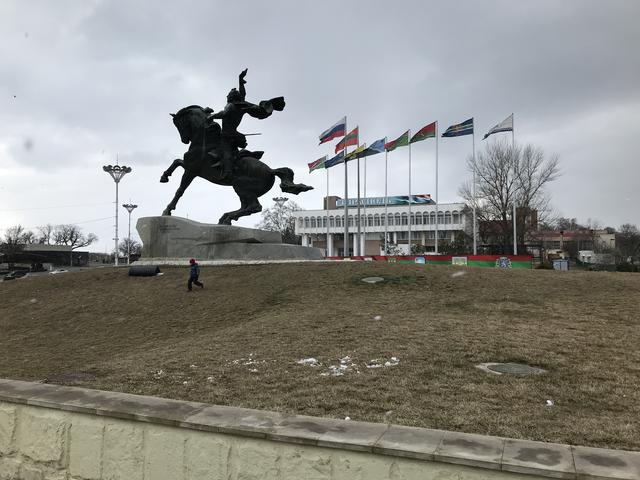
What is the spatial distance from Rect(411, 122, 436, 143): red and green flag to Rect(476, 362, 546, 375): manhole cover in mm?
35642

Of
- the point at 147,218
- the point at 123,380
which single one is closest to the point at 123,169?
the point at 147,218

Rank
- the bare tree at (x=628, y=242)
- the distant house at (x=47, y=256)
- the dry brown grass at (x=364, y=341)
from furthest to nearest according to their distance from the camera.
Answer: the distant house at (x=47, y=256)
the bare tree at (x=628, y=242)
the dry brown grass at (x=364, y=341)

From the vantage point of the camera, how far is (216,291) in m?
16.0

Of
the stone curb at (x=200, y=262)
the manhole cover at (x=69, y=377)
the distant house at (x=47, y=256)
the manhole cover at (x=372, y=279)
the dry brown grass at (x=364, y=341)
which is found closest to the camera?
the dry brown grass at (x=364, y=341)

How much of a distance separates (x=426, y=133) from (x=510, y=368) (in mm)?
36168

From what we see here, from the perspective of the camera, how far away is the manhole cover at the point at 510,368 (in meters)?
6.32

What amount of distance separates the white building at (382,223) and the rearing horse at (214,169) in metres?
65.8

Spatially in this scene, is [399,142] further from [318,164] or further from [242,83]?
[242,83]

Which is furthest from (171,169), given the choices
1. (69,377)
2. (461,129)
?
(461,129)

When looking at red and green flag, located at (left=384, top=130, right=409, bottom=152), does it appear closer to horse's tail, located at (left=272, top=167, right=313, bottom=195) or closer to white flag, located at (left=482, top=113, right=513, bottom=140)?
white flag, located at (left=482, top=113, right=513, bottom=140)

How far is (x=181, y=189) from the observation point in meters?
22.8

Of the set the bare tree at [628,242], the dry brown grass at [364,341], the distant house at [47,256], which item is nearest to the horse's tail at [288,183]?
the dry brown grass at [364,341]

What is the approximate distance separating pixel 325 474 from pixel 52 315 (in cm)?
1474

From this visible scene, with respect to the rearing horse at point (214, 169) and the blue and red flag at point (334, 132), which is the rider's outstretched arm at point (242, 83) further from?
the blue and red flag at point (334, 132)
